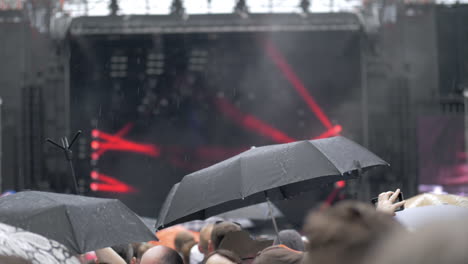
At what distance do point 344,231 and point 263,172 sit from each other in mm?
3533

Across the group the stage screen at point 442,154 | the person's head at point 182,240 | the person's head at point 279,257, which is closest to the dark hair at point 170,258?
the person's head at point 279,257

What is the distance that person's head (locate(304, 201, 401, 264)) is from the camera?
112 centimetres

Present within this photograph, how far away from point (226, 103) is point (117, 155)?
2869mm

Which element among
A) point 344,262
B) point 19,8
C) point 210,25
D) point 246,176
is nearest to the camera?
point 344,262

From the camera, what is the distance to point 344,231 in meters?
1.15

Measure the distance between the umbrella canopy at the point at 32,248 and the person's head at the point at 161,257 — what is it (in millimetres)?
1175

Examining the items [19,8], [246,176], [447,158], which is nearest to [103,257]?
[246,176]

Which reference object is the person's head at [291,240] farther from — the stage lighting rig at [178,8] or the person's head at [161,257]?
the stage lighting rig at [178,8]

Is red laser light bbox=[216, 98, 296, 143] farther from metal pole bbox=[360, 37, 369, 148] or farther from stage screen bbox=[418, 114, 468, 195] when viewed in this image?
stage screen bbox=[418, 114, 468, 195]

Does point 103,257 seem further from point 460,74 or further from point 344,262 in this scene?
point 460,74

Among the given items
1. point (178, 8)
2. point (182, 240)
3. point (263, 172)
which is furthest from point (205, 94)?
point (263, 172)

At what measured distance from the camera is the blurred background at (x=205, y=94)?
17000mm

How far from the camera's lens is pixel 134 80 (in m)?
17.3

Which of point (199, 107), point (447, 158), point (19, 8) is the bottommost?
point (447, 158)
